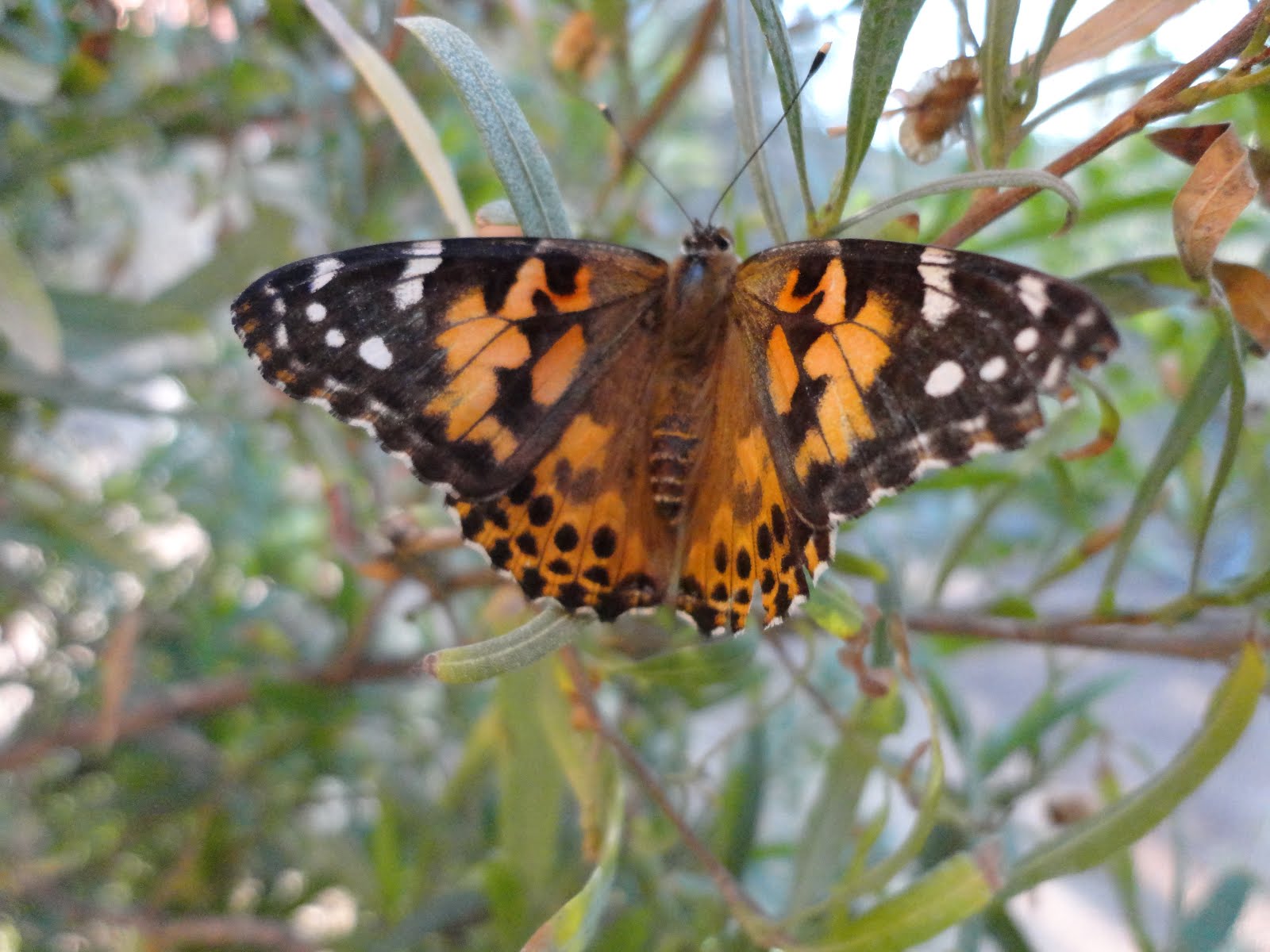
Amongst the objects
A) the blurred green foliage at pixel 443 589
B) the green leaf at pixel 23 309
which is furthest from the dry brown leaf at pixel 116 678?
the green leaf at pixel 23 309

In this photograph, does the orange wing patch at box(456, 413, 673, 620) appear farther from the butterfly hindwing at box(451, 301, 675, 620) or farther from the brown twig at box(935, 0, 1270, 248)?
the brown twig at box(935, 0, 1270, 248)

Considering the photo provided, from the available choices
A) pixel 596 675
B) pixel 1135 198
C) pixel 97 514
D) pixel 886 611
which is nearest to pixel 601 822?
pixel 596 675

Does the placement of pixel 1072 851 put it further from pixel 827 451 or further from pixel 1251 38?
pixel 1251 38

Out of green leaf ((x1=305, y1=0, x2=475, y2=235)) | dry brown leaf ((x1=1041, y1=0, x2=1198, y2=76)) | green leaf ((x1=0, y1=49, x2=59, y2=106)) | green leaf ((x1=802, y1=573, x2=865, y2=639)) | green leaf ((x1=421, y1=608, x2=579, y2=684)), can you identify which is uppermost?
green leaf ((x1=0, y1=49, x2=59, y2=106))

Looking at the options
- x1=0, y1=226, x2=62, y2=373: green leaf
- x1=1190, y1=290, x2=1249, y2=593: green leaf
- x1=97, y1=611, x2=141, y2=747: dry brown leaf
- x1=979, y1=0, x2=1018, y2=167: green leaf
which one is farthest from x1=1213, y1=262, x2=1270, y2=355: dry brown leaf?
x1=97, y1=611, x2=141, y2=747: dry brown leaf

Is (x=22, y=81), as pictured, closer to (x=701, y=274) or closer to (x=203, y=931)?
(x=701, y=274)

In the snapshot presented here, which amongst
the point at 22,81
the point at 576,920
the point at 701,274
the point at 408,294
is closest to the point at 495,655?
the point at 576,920

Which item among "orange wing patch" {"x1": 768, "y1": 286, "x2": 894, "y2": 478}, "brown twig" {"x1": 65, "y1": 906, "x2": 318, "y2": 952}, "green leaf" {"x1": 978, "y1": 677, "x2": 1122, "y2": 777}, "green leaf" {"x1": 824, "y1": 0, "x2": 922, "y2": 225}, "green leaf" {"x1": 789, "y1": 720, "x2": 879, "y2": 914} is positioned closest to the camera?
"green leaf" {"x1": 824, "y1": 0, "x2": 922, "y2": 225}
